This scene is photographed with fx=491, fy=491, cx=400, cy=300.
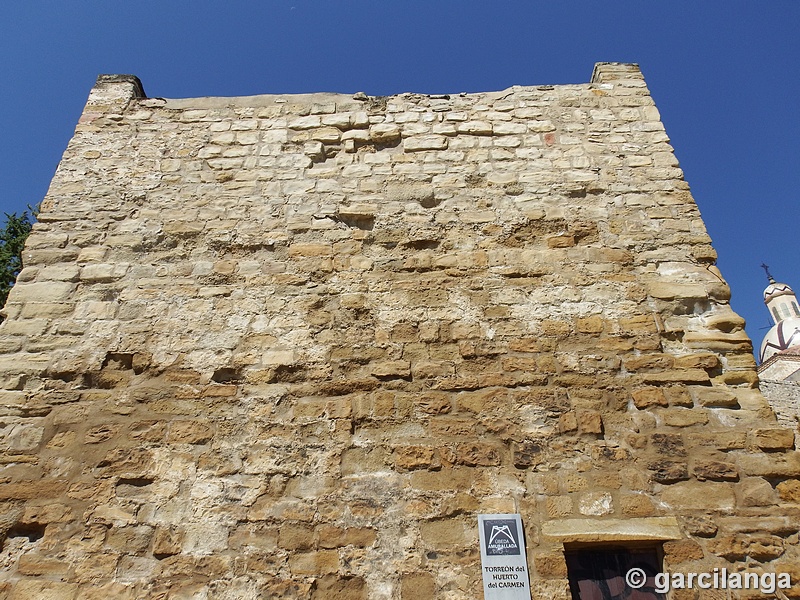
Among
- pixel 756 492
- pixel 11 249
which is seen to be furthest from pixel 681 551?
pixel 11 249

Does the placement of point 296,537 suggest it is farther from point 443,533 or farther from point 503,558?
point 503,558

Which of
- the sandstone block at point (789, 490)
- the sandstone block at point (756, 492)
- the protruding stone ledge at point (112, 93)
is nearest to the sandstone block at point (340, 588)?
the sandstone block at point (756, 492)

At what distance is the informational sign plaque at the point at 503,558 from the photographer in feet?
7.04

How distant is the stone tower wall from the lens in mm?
2285

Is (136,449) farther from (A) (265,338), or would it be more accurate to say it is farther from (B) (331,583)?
(B) (331,583)

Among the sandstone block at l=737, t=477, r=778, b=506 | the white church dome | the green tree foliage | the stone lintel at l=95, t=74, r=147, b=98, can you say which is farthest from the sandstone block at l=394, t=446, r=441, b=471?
the white church dome

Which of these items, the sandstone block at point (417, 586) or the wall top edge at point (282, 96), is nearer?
the sandstone block at point (417, 586)

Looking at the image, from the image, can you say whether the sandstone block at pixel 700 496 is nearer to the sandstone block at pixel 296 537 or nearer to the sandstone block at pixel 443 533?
the sandstone block at pixel 443 533

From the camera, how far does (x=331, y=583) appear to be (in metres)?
2.20

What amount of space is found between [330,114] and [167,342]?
81.8 inches

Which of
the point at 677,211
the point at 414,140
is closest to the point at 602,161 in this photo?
the point at 677,211

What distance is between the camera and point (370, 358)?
9.14 feet

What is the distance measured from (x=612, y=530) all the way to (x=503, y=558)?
526 mm

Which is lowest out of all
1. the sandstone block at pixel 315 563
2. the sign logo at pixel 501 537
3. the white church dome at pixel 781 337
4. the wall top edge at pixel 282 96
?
the sandstone block at pixel 315 563
